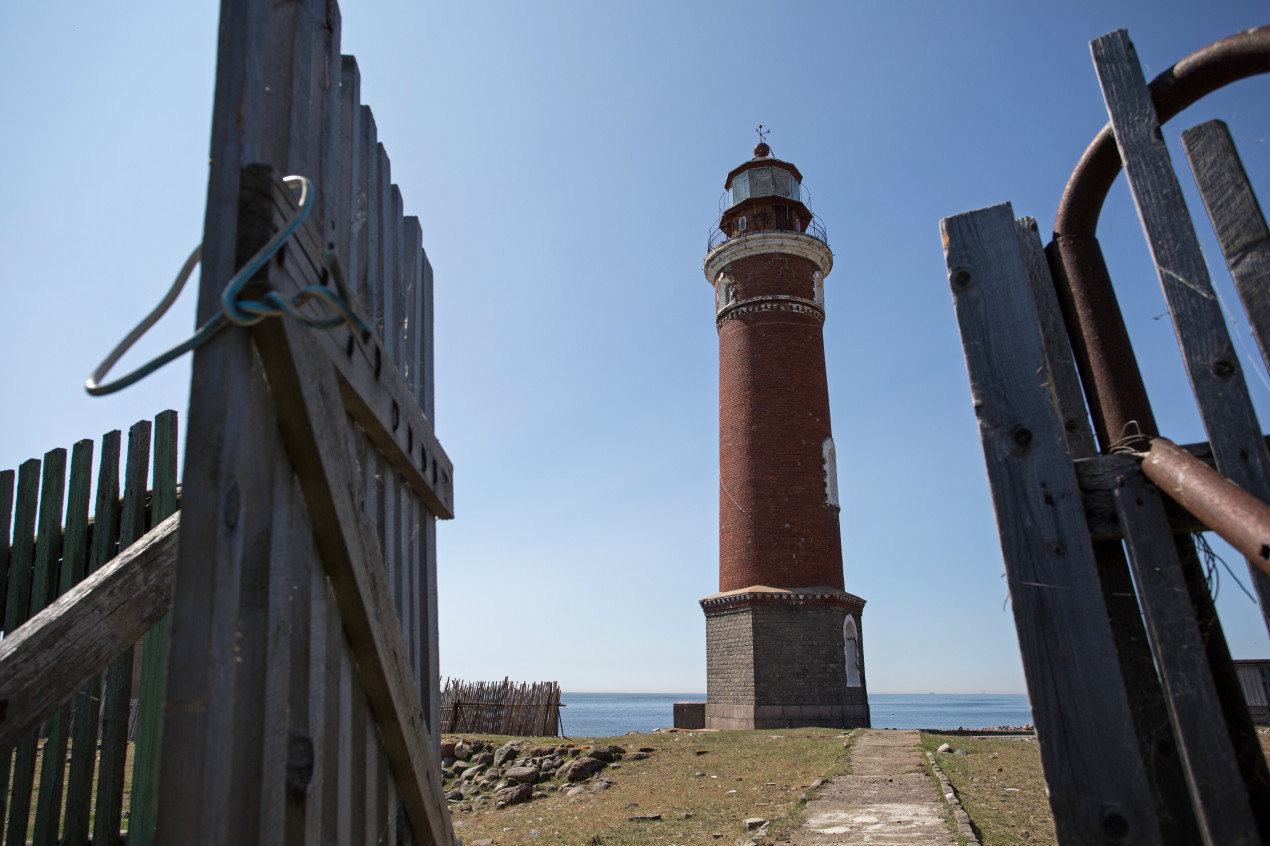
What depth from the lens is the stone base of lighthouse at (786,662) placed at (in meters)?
18.5

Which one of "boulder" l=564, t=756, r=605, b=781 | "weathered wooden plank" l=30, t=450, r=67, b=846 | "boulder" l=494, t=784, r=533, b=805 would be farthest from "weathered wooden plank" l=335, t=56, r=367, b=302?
"boulder" l=564, t=756, r=605, b=781

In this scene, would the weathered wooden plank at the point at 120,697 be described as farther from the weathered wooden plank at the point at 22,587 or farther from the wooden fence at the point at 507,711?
the wooden fence at the point at 507,711

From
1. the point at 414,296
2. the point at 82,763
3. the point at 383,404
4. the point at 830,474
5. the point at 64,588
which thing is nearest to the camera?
the point at 383,404

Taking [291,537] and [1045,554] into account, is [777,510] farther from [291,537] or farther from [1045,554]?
[291,537]

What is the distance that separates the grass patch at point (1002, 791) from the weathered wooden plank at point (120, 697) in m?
4.07

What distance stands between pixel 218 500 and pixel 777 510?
1927 centimetres

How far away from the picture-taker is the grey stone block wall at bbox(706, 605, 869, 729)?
18.5 m

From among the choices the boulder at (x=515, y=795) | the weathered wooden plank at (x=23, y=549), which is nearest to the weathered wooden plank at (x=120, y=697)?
the weathered wooden plank at (x=23, y=549)

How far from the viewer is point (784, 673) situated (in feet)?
61.3

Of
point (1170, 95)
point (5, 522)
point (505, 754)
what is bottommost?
point (505, 754)

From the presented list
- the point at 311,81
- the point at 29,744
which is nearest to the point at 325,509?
the point at 311,81

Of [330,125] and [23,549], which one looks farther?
[23,549]

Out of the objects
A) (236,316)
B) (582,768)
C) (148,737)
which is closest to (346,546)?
(236,316)

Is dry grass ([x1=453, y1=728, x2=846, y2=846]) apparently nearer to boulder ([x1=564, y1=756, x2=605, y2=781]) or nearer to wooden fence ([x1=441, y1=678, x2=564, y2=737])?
boulder ([x1=564, y1=756, x2=605, y2=781])
